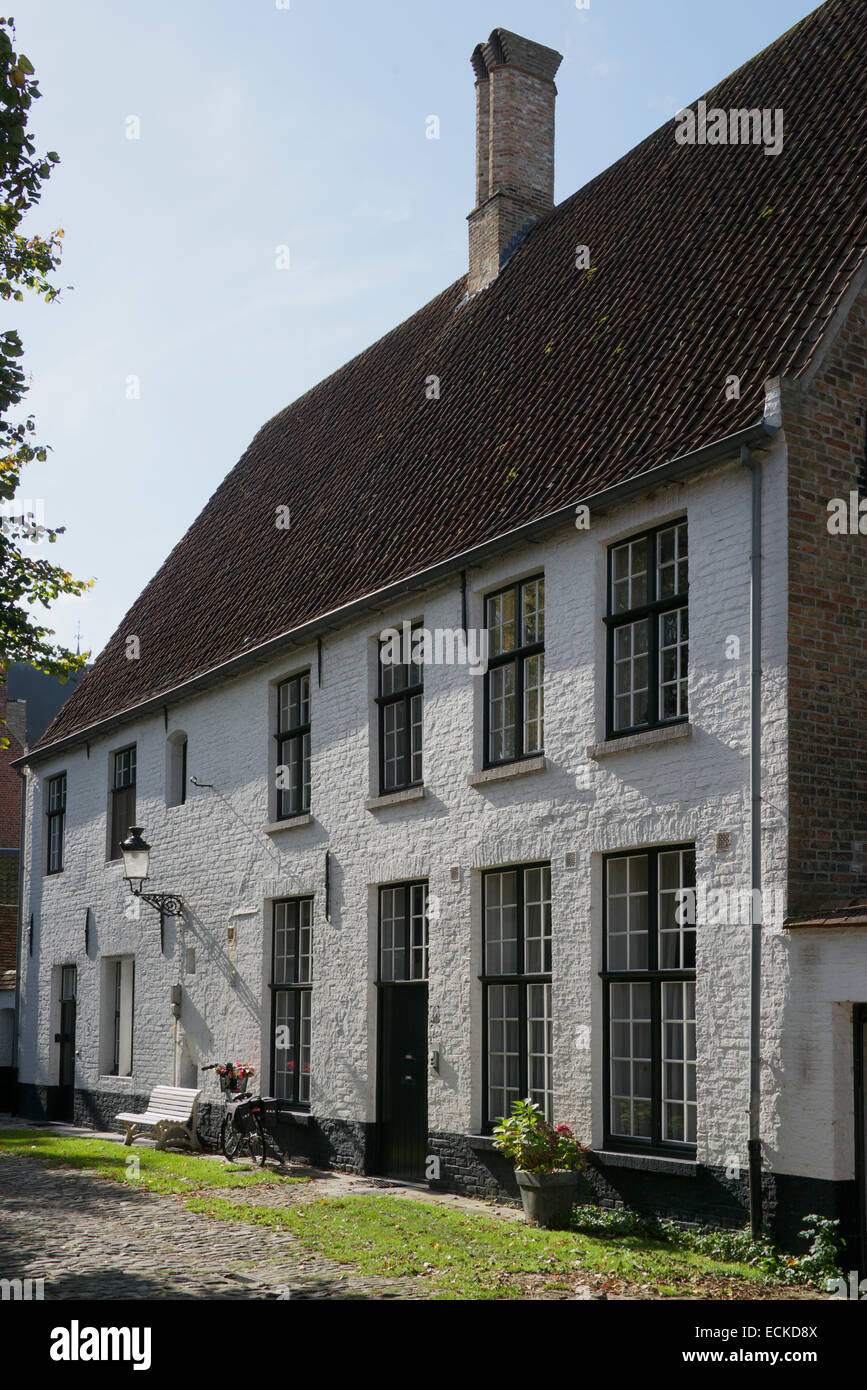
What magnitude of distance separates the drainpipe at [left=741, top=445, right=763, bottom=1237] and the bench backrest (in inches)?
372

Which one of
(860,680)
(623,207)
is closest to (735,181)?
(623,207)

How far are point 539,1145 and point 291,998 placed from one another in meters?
6.15

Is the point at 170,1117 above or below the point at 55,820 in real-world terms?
below

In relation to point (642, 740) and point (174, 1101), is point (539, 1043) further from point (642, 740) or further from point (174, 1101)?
point (174, 1101)

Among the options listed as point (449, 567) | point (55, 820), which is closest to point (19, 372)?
point (449, 567)

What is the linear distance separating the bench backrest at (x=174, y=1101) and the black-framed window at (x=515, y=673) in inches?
277

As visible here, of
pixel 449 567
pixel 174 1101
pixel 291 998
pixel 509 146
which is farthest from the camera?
pixel 509 146

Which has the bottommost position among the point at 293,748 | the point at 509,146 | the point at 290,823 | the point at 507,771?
the point at 290,823

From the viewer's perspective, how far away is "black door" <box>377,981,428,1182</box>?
1433cm

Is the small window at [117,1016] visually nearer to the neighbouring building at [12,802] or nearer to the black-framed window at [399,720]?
the neighbouring building at [12,802]

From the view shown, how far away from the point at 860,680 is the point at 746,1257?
405 cm

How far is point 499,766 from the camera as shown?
1336 centimetres

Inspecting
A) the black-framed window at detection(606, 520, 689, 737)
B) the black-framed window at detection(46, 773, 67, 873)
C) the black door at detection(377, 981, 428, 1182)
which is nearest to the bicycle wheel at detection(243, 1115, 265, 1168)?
the black door at detection(377, 981, 428, 1182)

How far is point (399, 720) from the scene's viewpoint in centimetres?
1523
